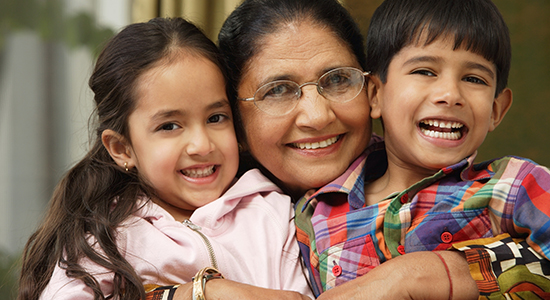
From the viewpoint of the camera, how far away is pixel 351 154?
59.5 inches

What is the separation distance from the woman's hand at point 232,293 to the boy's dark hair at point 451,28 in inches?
27.3

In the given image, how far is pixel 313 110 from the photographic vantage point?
1411 millimetres

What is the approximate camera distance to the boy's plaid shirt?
109 centimetres

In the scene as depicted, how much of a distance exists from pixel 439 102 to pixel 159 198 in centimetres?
90

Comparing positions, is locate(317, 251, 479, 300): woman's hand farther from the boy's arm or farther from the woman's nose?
the woman's nose

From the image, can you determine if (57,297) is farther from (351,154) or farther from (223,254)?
(351,154)

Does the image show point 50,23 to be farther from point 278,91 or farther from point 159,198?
point 278,91

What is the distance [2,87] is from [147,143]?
1.43 meters

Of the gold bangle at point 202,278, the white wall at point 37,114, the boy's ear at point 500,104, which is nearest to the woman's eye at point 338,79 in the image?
the boy's ear at point 500,104

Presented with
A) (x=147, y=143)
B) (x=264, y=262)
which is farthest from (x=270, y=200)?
(x=147, y=143)

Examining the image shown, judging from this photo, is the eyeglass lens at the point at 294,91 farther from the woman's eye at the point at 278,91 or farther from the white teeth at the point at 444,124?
the white teeth at the point at 444,124

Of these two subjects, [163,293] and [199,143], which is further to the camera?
[199,143]

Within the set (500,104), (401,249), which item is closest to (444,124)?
(500,104)

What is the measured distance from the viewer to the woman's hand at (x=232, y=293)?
45.3 inches
